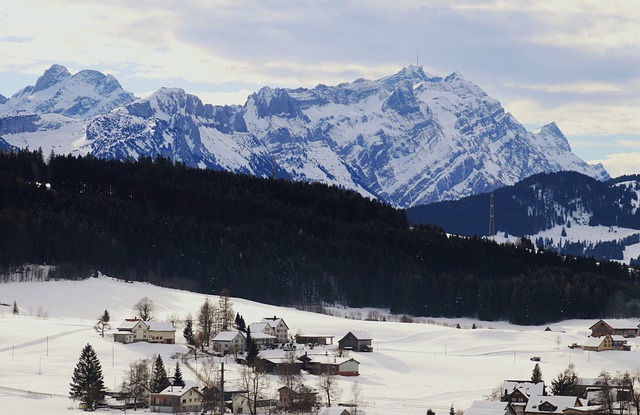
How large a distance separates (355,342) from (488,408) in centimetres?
4276

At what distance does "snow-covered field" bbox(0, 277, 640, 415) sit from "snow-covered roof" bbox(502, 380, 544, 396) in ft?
10.4

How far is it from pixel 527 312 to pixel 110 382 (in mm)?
100014

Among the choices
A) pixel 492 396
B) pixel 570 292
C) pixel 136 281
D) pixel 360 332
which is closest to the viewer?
pixel 492 396

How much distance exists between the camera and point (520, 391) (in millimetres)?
99250

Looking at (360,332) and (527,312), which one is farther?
(527,312)

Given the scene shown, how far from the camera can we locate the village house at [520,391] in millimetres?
97438

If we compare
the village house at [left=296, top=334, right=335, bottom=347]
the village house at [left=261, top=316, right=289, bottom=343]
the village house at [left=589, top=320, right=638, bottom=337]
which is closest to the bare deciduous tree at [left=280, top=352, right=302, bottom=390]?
the village house at [left=261, top=316, right=289, bottom=343]

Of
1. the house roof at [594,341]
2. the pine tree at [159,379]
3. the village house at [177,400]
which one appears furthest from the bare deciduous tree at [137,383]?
the house roof at [594,341]

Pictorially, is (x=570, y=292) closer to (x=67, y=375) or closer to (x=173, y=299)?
(x=173, y=299)

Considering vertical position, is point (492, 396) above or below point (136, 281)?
below

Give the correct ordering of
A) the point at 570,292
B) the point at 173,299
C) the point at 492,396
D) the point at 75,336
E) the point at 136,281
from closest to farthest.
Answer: the point at 492,396
the point at 75,336
the point at 173,299
the point at 136,281
the point at 570,292

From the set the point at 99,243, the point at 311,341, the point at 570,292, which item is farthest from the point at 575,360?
the point at 99,243

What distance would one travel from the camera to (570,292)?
655 ft

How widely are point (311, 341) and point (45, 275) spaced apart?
5134 cm
